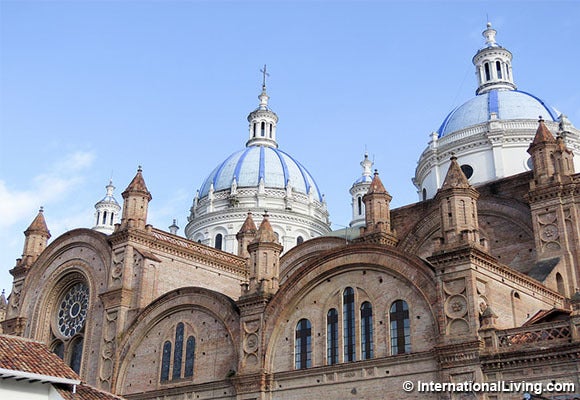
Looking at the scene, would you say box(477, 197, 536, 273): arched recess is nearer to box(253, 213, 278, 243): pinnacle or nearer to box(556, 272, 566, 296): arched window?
box(556, 272, 566, 296): arched window

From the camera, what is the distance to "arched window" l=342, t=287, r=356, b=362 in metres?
32.7

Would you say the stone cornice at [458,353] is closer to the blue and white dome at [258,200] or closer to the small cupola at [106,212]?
the blue and white dome at [258,200]

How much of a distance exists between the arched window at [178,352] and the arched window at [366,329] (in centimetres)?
1118

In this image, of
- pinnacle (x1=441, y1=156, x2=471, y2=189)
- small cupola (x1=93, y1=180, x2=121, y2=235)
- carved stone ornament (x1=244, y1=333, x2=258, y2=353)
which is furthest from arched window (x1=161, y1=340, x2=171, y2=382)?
small cupola (x1=93, y1=180, x2=121, y2=235)

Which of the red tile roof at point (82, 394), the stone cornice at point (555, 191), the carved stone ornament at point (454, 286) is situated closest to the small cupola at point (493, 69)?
the stone cornice at point (555, 191)

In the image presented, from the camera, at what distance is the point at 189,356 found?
38969 millimetres

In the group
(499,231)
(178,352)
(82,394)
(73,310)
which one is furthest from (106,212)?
(82,394)

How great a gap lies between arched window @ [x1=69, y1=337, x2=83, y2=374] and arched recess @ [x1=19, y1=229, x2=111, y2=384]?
14 centimetres

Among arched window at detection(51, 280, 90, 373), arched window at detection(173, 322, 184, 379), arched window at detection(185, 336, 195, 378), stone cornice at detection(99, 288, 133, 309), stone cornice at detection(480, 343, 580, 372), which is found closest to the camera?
stone cornice at detection(480, 343, 580, 372)

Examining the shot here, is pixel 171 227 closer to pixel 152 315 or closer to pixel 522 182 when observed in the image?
pixel 152 315

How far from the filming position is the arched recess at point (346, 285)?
31141 mm

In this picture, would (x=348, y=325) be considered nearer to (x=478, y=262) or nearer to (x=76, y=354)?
(x=478, y=262)

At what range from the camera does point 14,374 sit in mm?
22891

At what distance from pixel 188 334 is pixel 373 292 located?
11436 mm
